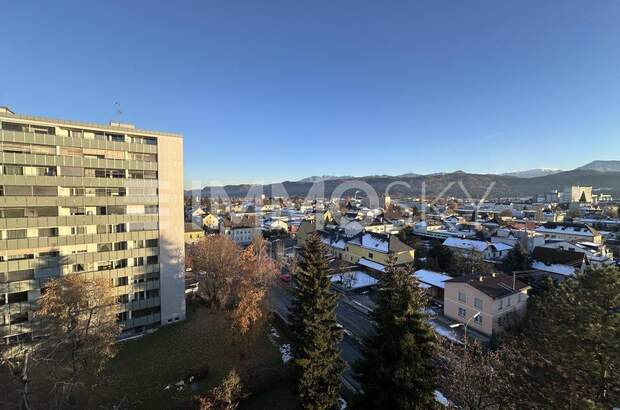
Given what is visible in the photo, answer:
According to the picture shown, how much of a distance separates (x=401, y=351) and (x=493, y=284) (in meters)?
23.8

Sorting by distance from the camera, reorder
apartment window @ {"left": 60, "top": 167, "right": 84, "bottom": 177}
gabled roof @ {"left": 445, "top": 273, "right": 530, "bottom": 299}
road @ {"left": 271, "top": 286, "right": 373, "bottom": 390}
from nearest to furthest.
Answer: road @ {"left": 271, "top": 286, "right": 373, "bottom": 390}
apartment window @ {"left": 60, "top": 167, "right": 84, "bottom": 177}
gabled roof @ {"left": 445, "top": 273, "right": 530, "bottom": 299}

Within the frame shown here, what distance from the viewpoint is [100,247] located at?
955 inches

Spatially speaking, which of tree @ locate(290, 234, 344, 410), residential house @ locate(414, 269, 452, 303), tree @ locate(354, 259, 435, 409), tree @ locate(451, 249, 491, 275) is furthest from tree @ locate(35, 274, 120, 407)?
tree @ locate(451, 249, 491, 275)

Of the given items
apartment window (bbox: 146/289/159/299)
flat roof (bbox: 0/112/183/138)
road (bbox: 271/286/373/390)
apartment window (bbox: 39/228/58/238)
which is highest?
flat roof (bbox: 0/112/183/138)

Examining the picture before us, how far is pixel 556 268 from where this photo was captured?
4072 cm

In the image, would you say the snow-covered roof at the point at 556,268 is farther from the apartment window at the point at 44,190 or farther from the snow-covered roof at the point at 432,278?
the apartment window at the point at 44,190

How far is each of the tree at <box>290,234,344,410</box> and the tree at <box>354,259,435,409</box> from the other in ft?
9.93

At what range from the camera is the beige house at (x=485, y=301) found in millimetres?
27141

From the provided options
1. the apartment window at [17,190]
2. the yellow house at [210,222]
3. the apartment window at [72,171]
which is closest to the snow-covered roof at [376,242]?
the apartment window at [72,171]

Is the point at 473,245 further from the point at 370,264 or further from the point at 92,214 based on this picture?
the point at 92,214

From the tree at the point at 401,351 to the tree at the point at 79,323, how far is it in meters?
16.2

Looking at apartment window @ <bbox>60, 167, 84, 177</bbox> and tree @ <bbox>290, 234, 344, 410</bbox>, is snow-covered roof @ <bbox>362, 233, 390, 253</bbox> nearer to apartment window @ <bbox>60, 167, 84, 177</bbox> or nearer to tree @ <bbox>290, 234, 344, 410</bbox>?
tree @ <bbox>290, 234, 344, 410</bbox>

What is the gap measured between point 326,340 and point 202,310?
20.5 metres

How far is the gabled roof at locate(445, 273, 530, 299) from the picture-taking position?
1089 inches
